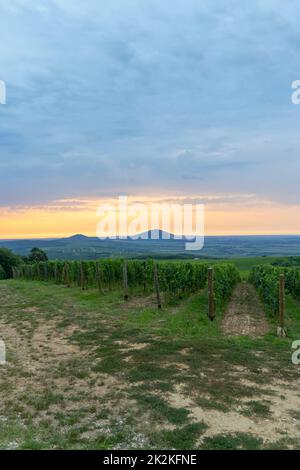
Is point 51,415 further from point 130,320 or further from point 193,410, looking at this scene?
point 130,320

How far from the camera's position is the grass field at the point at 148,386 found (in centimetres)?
538

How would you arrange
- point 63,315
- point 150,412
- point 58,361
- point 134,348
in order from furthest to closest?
point 63,315 < point 134,348 < point 58,361 < point 150,412

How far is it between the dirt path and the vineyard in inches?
29.1

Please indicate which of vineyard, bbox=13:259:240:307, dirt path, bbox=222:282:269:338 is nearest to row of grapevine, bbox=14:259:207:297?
vineyard, bbox=13:259:240:307


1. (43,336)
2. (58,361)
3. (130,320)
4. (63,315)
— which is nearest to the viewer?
(58,361)

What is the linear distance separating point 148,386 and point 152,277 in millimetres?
14044

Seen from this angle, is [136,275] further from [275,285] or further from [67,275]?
[275,285]

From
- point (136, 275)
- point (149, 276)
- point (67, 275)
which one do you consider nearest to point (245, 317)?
point (149, 276)

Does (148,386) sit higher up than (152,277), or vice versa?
(152,277)

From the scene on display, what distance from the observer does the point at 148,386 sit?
7.34 metres

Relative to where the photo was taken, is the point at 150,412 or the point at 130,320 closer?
the point at 150,412

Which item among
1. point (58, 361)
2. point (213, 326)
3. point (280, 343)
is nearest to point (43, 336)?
point (58, 361)

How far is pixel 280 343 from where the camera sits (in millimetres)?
10484
